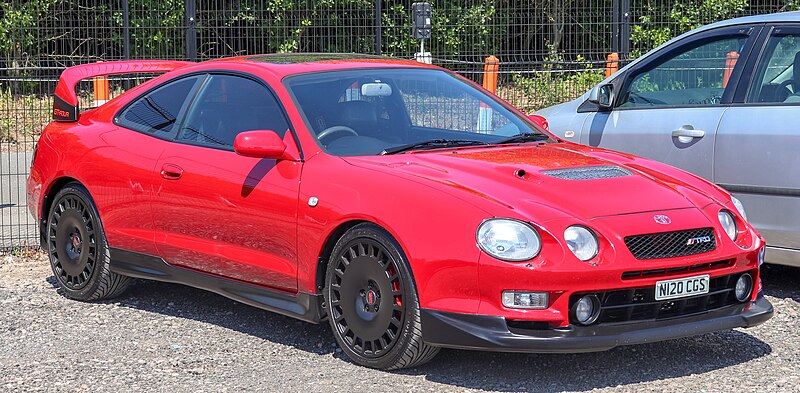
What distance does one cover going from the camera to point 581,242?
5078 millimetres

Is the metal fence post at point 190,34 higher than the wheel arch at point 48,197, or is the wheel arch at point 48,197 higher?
the metal fence post at point 190,34

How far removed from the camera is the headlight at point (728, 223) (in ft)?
18.2

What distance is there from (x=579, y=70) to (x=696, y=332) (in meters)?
8.29

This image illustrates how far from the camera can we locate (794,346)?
604 centimetres

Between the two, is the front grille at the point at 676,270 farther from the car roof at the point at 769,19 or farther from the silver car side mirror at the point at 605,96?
the silver car side mirror at the point at 605,96

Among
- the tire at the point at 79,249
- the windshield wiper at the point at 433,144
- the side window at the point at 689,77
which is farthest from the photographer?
the side window at the point at 689,77

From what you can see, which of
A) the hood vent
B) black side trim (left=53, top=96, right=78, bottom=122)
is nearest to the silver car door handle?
the hood vent

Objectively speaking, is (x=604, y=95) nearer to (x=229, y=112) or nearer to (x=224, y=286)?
(x=229, y=112)

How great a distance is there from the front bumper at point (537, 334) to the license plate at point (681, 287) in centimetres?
12

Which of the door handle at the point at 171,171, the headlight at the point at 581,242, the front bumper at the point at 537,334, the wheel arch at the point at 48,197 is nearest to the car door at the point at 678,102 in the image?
the front bumper at the point at 537,334

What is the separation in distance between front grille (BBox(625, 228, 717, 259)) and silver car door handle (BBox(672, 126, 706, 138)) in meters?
1.91

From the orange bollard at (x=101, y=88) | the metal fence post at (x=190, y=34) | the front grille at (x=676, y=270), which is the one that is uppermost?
the metal fence post at (x=190, y=34)

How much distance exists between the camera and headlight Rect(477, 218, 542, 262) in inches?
198

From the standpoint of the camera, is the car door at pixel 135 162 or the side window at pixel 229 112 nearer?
the side window at pixel 229 112
